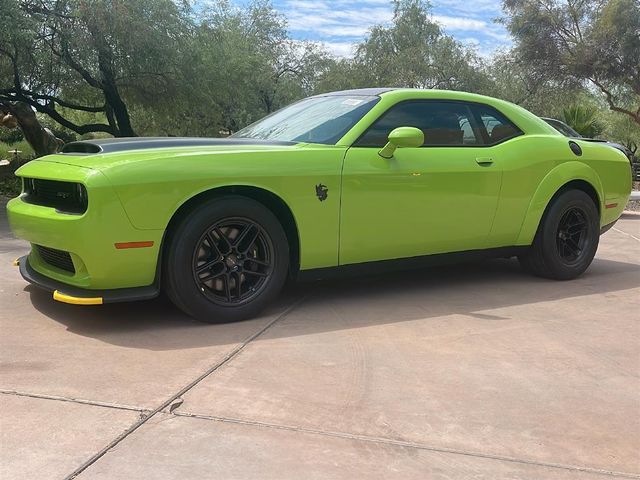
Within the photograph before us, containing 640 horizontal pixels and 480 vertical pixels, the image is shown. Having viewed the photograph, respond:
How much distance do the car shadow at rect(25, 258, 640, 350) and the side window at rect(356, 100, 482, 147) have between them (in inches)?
47.0

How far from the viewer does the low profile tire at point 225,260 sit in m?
3.83

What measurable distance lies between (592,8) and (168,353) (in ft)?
72.6

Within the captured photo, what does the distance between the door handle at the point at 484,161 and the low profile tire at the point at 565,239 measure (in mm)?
851

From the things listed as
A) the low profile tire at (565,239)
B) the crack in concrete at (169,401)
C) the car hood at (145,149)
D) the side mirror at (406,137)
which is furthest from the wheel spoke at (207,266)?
the low profile tire at (565,239)

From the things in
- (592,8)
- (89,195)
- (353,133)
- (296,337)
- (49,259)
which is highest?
(592,8)

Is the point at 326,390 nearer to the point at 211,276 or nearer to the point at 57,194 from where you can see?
the point at 211,276

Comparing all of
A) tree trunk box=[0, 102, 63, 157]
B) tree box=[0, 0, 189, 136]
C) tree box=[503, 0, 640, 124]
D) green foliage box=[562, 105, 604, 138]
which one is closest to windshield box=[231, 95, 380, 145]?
tree box=[0, 0, 189, 136]

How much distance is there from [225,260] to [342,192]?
914mm

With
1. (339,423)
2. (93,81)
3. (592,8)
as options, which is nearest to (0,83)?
(93,81)

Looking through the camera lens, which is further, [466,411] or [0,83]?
[0,83]

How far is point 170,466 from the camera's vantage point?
235cm

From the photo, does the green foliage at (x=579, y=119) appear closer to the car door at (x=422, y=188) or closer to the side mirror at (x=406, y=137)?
the car door at (x=422, y=188)

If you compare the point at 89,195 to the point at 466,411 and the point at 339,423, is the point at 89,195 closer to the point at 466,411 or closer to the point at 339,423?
the point at 339,423

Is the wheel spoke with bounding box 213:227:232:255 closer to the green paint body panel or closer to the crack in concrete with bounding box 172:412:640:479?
the green paint body panel
